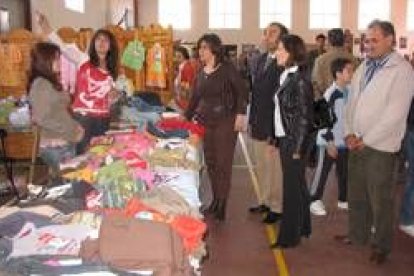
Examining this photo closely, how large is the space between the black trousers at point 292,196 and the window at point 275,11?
17.3 metres

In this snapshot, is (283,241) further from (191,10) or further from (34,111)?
(191,10)

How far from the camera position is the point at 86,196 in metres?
3.20

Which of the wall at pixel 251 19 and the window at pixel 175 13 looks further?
the window at pixel 175 13

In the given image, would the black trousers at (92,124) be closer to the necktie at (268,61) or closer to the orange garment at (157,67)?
the necktie at (268,61)

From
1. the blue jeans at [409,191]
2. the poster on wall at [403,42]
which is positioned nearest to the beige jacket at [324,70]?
the blue jeans at [409,191]

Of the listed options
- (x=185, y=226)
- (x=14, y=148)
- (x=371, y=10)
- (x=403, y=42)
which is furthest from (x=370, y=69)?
(x=371, y=10)

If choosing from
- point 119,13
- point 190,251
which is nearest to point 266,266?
point 190,251

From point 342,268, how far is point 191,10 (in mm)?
17989

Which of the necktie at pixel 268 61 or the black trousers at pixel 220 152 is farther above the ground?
the necktie at pixel 268 61

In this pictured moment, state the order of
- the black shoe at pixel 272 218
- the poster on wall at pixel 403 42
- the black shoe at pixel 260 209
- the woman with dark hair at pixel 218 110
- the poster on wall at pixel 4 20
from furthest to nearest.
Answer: the poster on wall at pixel 403 42
the poster on wall at pixel 4 20
the black shoe at pixel 260 209
the black shoe at pixel 272 218
the woman with dark hair at pixel 218 110

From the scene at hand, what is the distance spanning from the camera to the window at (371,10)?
21641 mm

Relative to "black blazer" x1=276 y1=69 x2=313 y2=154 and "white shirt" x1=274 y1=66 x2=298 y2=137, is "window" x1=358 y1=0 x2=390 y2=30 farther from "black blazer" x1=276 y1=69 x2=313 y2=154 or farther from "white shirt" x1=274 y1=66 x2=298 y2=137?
"black blazer" x1=276 y1=69 x2=313 y2=154

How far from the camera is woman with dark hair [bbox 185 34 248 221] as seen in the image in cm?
564

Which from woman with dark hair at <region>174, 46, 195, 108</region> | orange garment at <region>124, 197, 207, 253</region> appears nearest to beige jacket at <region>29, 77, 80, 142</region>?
orange garment at <region>124, 197, 207, 253</region>
